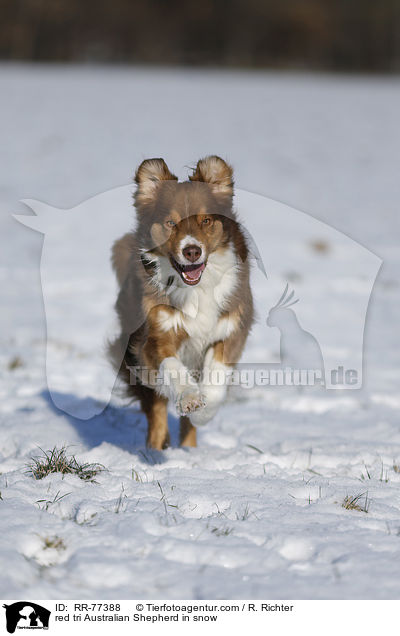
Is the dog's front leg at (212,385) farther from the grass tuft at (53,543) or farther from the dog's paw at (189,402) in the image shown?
the grass tuft at (53,543)

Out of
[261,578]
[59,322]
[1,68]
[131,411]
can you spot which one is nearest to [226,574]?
[261,578]

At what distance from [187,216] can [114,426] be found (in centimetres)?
217

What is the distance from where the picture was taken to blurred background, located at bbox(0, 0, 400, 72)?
34.7 metres

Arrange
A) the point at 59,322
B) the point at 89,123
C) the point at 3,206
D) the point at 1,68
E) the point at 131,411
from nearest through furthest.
→ the point at 131,411 < the point at 59,322 < the point at 3,206 < the point at 89,123 < the point at 1,68

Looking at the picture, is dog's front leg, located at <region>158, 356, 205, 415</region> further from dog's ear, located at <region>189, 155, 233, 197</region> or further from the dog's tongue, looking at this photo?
dog's ear, located at <region>189, 155, 233, 197</region>

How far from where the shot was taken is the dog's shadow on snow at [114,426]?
496 cm

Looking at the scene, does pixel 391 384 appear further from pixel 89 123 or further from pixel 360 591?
pixel 89 123

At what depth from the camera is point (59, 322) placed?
8.41m

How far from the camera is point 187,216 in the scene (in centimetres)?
384

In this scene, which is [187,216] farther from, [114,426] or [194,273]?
[114,426]

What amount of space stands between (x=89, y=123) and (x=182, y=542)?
17.7 metres
